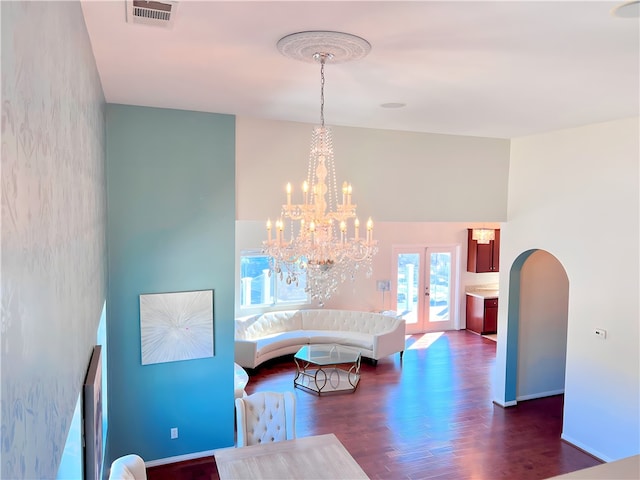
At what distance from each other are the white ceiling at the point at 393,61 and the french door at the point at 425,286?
627cm

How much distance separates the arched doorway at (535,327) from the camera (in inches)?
269

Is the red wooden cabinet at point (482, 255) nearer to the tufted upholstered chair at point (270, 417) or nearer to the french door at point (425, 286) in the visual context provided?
the french door at point (425, 286)

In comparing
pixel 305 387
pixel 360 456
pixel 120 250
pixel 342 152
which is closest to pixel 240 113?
pixel 342 152

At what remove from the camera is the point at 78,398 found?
2.15 m

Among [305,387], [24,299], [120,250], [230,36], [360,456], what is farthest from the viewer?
[305,387]

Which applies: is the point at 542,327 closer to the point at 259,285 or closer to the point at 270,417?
the point at 270,417

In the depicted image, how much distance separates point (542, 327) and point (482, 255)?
4.48 m

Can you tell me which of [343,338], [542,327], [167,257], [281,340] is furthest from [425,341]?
[167,257]

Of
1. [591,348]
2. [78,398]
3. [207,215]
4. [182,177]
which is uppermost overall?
[182,177]

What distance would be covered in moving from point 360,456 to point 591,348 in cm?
284

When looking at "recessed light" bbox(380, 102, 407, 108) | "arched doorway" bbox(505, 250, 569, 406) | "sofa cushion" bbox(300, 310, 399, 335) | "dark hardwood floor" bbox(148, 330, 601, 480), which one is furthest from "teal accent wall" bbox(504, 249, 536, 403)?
"recessed light" bbox(380, 102, 407, 108)

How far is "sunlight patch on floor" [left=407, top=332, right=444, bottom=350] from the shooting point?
10.1 meters

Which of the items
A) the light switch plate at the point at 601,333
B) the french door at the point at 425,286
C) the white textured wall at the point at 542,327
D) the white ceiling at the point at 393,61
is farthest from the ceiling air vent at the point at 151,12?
the french door at the point at 425,286

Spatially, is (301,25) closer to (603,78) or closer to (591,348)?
(603,78)
